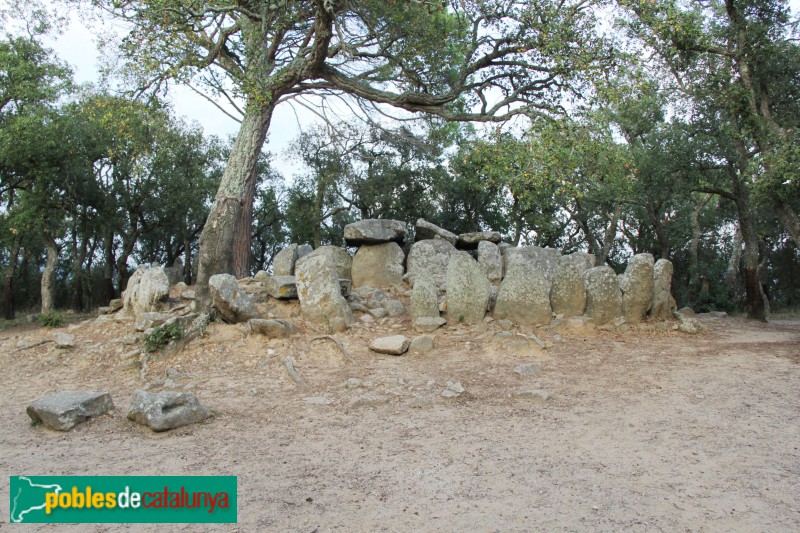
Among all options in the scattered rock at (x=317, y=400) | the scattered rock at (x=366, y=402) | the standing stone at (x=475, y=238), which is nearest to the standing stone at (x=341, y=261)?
the standing stone at (x=475, y=238)

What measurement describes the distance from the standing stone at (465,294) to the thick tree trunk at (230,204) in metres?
4.29

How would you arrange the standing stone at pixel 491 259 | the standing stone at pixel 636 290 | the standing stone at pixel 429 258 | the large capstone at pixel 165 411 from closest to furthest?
the large capstone at pixel 165 411, the standing stone at pixel 636 290, the standing stone at pixel 429 258, the standing stone at pixel 491 259

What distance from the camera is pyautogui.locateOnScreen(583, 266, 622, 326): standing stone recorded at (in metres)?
9.35

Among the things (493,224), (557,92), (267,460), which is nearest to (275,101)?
(557,92)

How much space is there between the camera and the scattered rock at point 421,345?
7.98 metres

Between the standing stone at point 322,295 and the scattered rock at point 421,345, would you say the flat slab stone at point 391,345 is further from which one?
the standing stone at point 322,295

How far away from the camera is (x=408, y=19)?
11.8 meters

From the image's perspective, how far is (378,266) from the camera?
476 inches

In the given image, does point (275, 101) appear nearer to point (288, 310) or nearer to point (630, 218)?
point (288, 310)

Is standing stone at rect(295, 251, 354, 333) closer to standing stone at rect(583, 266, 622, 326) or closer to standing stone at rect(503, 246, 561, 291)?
standing stone at rect(583, 266, 622, 326)

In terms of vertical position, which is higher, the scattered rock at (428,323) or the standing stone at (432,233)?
the standing stone at (432,233)

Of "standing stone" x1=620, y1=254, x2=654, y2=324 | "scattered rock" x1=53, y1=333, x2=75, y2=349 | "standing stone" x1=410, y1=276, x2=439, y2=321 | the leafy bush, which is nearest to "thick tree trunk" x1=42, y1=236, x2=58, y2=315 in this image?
the leafy bush

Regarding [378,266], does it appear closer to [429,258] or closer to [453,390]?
[429,258]

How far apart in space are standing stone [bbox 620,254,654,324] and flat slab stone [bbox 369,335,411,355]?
14.4 feet
